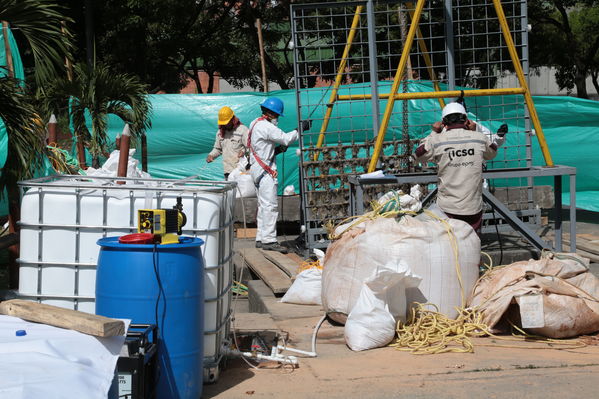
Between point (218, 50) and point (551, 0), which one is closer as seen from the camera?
point (551, 0)

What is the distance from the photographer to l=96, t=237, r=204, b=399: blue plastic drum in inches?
175

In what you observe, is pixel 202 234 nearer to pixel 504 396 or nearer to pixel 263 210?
pixel 504 396

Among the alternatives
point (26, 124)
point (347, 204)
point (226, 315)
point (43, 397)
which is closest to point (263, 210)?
point (347, 204)

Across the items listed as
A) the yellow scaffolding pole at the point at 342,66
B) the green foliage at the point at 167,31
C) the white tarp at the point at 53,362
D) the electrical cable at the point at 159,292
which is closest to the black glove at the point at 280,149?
the yellow scaffolding pole at the point at 342,66

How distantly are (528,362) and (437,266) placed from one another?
1100 mm

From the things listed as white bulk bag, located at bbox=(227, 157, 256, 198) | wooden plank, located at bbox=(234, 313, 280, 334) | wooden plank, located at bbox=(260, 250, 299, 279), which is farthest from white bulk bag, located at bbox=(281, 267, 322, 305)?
white bulk bag, located at bbox=(227, 157, 256, 198)

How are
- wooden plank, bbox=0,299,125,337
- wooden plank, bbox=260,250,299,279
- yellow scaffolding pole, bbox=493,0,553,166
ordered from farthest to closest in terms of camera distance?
yellow scaffolding pole, bbox=493,0,553,166, wooden plank, bbox=260,250,299,279, wooden plank, bbox=0,299,125,337

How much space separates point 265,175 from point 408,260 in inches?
188

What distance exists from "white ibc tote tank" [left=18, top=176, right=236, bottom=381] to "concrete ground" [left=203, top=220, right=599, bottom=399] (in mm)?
402

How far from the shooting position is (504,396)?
4879mm

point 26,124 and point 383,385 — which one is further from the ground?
point 26,124

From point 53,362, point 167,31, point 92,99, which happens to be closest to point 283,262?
point 92,99

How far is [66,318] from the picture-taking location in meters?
3.92

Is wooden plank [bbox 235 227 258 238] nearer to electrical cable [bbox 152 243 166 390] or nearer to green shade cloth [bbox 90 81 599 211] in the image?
green shade cloth [bbox 90 81 599 211]
